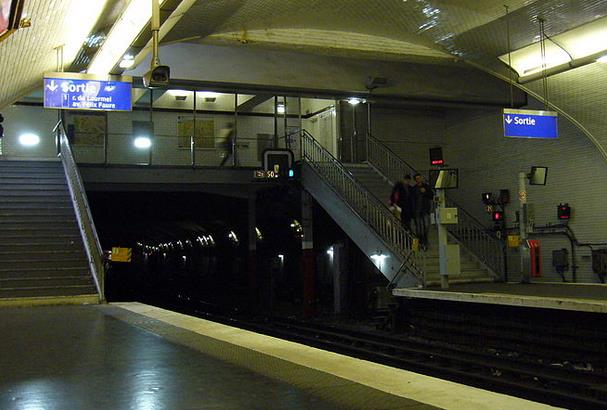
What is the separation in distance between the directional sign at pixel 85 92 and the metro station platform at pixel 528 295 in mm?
7294

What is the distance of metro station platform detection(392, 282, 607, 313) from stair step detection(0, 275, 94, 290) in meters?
6.77

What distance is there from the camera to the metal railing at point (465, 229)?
17.3m

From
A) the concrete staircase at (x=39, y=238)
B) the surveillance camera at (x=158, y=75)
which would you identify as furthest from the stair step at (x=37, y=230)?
the surveillance camera at (x=158, y=75)

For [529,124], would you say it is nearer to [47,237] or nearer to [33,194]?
[47,237]

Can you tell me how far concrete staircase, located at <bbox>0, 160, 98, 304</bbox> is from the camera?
43.4 ft

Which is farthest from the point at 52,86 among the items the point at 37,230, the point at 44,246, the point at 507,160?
the point at 507,160

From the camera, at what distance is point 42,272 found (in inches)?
540

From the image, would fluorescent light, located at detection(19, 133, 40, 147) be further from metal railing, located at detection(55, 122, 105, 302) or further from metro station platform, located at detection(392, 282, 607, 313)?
metro station platform, located at detection(392, 282, 607, 313)

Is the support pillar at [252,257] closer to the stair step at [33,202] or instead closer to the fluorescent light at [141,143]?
the fluorescent light at [141,143]

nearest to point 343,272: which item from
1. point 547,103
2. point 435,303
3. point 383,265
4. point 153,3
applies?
point 383,265

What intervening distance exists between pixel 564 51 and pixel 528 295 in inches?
237

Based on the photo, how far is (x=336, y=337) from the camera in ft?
50.3

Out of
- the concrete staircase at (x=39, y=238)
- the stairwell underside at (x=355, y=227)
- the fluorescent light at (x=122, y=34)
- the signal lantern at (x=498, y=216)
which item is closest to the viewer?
the fluorescent light at (x=122, y=34)

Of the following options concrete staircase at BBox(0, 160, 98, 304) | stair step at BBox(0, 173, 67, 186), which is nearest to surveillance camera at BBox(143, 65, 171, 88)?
concrete staircase at BBox(0, 160, 98, 304)
